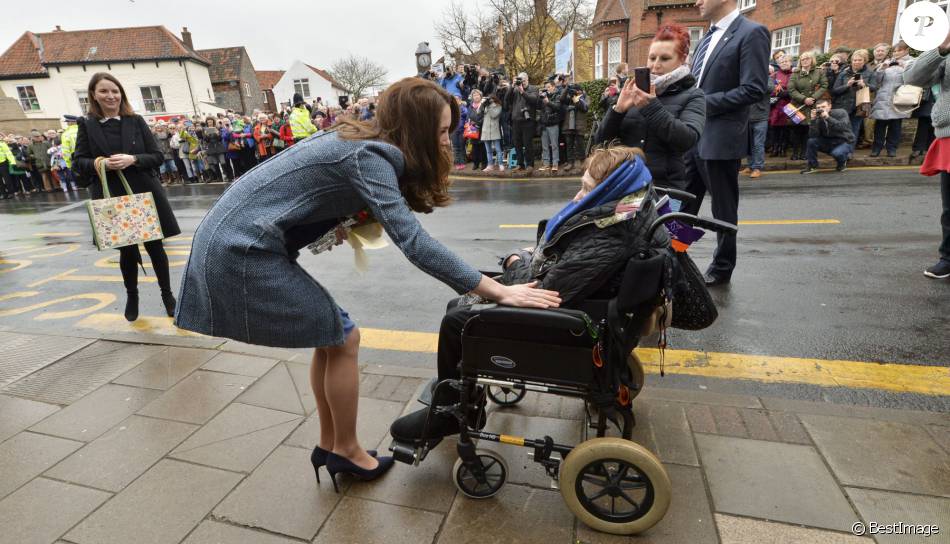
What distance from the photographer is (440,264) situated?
182 centimetres

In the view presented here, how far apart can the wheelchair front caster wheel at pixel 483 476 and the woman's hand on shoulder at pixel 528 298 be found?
26.2 inches

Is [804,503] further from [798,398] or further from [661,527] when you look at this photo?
[798,398]

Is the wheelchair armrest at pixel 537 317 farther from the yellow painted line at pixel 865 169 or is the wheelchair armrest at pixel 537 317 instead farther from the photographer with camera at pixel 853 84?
the photographer with camera at pixel 853 84

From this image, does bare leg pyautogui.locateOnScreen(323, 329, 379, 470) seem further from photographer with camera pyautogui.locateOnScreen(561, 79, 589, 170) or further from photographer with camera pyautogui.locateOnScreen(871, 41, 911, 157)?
photographer with camera pyautogui.locateOnScreen(871, 41, 911, 157)

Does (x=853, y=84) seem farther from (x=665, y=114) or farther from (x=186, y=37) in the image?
(x=186, y=37)

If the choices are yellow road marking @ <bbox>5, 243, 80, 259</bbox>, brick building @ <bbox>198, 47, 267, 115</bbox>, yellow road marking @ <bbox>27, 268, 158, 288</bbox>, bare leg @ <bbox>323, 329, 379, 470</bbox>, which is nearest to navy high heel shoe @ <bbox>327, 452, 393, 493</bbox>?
bare leg @ <bbox>323, 329, 379, 470</bbox>

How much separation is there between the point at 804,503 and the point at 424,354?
2.34 m

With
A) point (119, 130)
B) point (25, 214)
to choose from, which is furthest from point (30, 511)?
point (25, 214)

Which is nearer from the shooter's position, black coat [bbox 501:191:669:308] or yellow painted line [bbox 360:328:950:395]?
black coat [bbox 501:191:669:308]

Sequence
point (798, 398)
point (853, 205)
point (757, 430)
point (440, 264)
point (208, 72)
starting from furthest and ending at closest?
point (208, 72), point (853, 205), point (798, 398), point (757, 430), point (440, 264)

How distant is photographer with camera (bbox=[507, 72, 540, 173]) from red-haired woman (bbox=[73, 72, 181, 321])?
8.69 metres

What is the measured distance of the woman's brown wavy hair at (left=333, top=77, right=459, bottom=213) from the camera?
182cm

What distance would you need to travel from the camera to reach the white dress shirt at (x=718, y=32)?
13.5ft

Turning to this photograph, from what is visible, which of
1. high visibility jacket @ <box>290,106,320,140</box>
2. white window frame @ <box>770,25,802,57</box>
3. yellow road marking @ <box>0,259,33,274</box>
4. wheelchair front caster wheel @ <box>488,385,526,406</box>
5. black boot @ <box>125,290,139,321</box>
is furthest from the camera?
white window frame @ <box>770,25,802,57</box>
